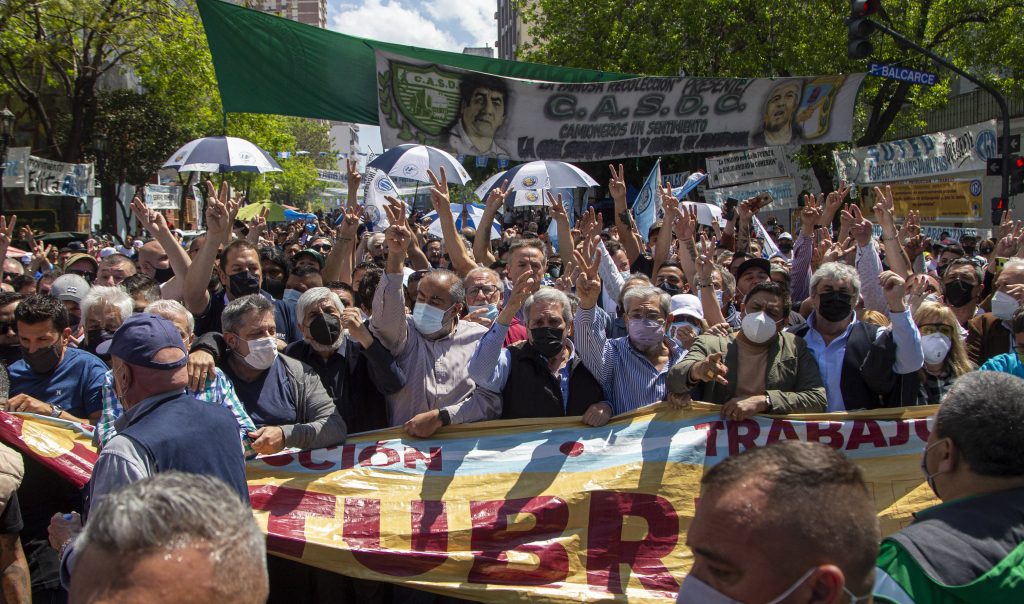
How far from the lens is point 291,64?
7.73m

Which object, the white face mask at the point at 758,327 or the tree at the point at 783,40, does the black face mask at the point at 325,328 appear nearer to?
the white face mask at the point at 758,327

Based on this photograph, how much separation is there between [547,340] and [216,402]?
1.62m

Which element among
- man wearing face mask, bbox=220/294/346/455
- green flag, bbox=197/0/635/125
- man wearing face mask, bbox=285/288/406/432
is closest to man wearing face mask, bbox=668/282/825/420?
man wearing face mask, bbox=285/288/406/432

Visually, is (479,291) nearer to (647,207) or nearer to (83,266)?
(83,266)

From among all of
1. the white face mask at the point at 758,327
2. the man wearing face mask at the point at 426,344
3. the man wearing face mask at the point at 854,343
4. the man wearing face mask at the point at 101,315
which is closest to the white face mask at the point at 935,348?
the man wearing face mask at the point at 854,343

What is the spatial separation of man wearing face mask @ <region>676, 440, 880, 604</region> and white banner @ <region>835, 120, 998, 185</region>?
46.9 ft

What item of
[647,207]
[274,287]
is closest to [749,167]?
[647,207]

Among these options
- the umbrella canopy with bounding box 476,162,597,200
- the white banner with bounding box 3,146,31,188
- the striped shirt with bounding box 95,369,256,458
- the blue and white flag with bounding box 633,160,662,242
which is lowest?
the striped shirt with bounding box 95,369,256,458

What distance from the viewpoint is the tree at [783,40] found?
23.4m

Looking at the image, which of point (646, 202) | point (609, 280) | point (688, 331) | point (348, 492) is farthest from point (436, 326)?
point (646, 202)

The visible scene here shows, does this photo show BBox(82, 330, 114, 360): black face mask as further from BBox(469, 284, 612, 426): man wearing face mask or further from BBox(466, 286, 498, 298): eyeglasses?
BBox(469, 284, 612, 426): man wearing face mask

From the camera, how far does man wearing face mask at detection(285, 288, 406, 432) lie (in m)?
4.58

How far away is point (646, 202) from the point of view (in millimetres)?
10227

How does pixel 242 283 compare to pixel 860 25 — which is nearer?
pixel 242 283
